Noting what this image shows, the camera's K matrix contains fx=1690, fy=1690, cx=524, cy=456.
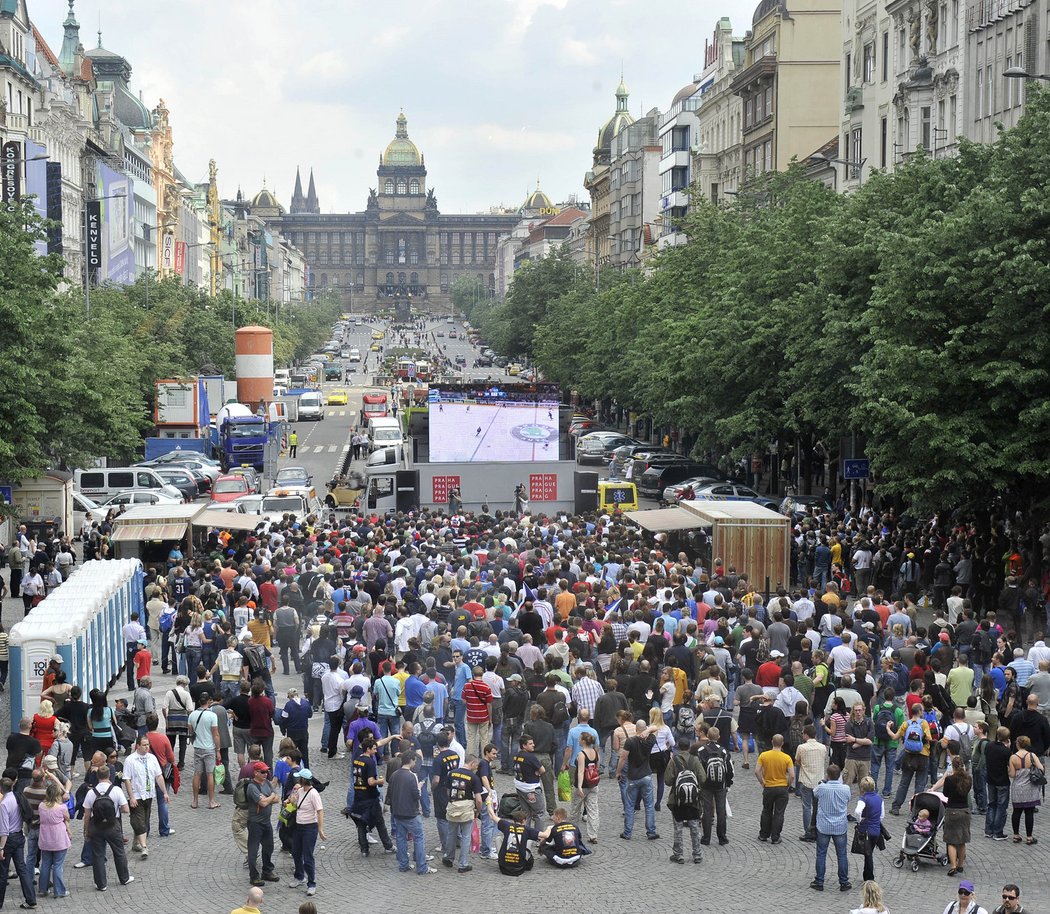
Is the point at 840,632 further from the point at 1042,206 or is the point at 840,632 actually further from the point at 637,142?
the point at 637,142

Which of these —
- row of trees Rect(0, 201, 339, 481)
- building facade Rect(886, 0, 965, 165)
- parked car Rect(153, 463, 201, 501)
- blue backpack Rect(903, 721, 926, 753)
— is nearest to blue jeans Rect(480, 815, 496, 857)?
blue backpack Rect(903, 721, 926, 753)

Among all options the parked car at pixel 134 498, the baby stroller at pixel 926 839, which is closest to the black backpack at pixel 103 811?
the baby stroller at pixel 926 839

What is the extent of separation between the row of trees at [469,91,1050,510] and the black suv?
6.20ft

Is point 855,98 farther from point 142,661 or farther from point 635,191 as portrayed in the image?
point 635,191

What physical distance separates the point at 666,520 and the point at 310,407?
66081 mm

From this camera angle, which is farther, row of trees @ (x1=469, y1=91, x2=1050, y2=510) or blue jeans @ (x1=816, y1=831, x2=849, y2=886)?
row of trees @ (x1=469, y1=91, x2=1050, y2=510)

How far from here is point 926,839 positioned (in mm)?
16422

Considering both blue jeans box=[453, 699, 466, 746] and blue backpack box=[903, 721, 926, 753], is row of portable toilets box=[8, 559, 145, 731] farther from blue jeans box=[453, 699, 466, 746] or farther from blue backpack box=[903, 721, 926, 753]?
blue backpack box=[903, 721, 926, 753]

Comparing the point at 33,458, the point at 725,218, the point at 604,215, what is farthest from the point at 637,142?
the point at 33,458

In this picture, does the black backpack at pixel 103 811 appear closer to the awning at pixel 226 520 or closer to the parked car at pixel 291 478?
the awning at pixel 226 520

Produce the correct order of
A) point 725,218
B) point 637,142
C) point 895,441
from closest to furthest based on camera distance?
point 895,441 < point 725,218 < point 637,142

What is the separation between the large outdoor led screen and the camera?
153 feet

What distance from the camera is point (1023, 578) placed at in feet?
99.6

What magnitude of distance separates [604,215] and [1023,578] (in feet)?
389
